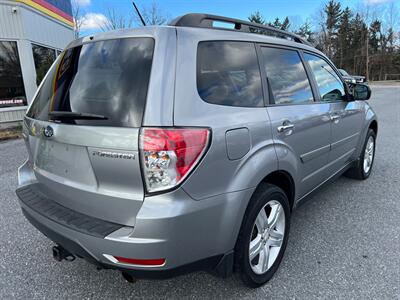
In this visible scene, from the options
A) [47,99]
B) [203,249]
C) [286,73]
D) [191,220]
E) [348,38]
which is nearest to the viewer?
[191,220]

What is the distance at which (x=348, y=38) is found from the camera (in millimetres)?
56688

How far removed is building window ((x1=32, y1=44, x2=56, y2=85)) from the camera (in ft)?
35.0

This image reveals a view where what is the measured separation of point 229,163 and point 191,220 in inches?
16.0

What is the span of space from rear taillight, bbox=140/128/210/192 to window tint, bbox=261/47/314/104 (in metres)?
1.07

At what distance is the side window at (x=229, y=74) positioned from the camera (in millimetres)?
1931

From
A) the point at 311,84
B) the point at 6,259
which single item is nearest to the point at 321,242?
the point at 311,84

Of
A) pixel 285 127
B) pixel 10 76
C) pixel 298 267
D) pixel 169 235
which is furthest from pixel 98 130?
pixel 10 76

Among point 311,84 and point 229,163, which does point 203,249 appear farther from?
point 311,84

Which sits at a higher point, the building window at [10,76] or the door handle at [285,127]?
the building window at [10,76]

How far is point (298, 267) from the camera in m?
2.57

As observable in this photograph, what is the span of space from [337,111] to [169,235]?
2.46 meters

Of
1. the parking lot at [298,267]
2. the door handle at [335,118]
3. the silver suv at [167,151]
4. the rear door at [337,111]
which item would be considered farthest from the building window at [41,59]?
the door handle at [335,118]

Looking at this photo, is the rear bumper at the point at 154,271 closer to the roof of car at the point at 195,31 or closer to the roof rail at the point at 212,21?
the roof of car at the point at 195,31

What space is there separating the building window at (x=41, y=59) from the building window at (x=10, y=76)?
63cm
